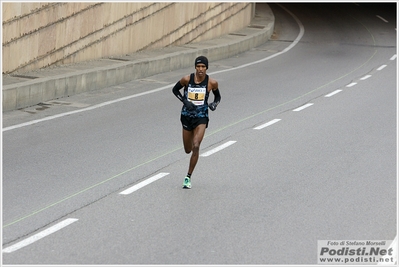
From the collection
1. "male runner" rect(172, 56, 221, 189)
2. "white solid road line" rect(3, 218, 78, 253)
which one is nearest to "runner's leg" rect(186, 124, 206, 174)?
"male runner" rect(172, 56, 221, 189)

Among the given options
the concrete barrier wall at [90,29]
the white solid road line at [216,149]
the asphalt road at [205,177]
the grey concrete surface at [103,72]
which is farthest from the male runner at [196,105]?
the concrete barrier wall at [90,29]

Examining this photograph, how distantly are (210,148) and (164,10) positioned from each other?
14.6 metres

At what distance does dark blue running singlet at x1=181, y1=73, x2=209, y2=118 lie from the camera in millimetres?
11109

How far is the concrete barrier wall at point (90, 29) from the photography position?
1973 centimetres

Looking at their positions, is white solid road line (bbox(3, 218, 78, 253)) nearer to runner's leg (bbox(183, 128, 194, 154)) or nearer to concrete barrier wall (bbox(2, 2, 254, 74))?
runner's leg (bbox(183, 128, 194, 154))

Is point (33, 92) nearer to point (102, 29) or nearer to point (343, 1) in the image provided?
point (102, 29)

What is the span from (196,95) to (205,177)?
1262mm

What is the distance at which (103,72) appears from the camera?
68.7ft

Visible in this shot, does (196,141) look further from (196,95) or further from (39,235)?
(39,235)

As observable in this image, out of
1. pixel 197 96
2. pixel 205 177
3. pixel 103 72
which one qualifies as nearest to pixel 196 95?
pixel 197 96

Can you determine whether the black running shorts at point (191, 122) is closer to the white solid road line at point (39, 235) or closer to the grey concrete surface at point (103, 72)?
the white solid road line at point (39, 235)

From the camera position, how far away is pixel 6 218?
367 inches

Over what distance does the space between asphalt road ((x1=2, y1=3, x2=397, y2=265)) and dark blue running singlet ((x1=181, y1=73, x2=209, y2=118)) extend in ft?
3.05

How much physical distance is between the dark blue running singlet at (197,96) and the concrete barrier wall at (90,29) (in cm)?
897
